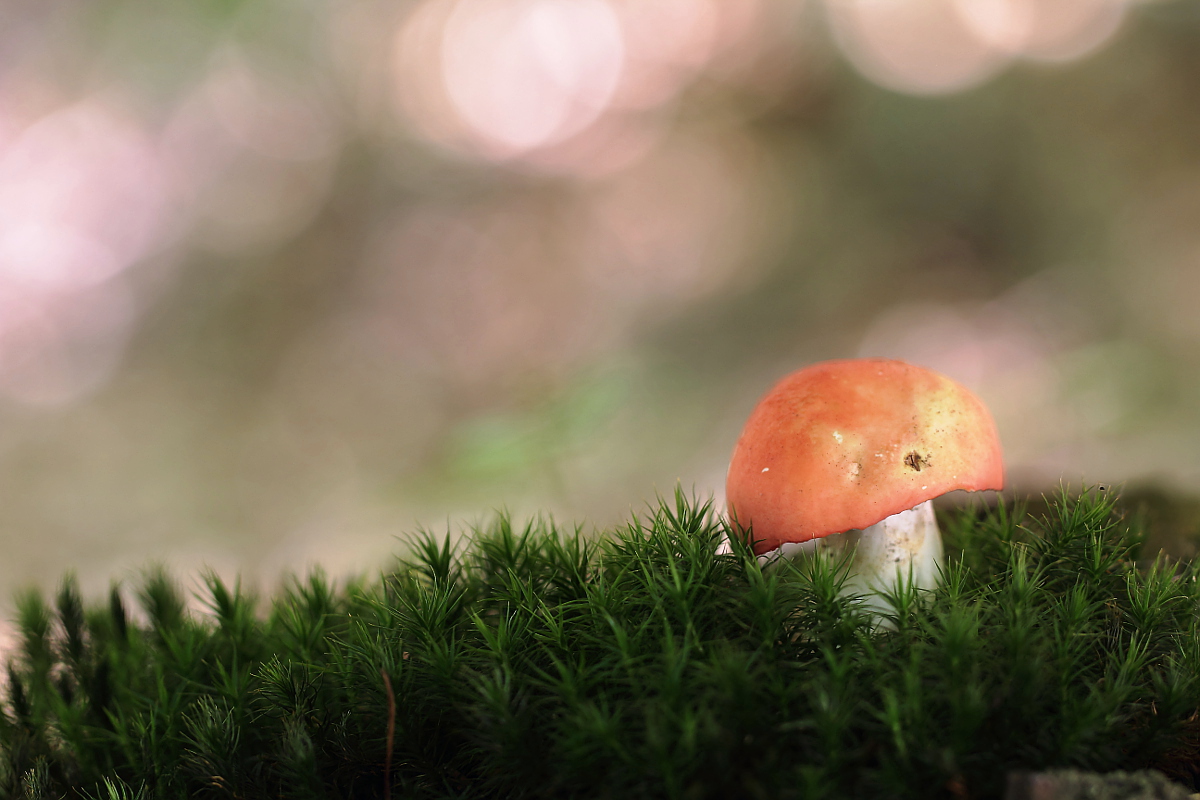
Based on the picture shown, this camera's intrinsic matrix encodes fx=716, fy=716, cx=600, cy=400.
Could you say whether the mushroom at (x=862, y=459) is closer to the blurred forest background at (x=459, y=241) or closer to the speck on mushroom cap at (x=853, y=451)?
the speck on mushroom cap at (x=853, y=451)

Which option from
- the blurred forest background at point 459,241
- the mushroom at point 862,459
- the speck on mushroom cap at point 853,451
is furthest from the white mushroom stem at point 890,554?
the blurred forest background at point 459,241

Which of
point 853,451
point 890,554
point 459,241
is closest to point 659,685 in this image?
point 853,451

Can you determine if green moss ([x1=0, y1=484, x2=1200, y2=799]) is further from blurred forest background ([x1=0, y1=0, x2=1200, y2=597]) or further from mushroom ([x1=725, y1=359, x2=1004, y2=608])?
blurred forest background ([x1=0, y1=0, x2=1200, y2=597])

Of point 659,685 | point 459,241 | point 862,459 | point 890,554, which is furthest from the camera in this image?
point 459,241

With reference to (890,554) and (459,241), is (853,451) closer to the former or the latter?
(890,554)

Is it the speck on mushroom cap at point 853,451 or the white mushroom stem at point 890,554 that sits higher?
the speck on mushroom cap at point 853,451

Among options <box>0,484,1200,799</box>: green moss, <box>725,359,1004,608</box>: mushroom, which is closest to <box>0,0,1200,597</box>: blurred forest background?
<box>0,484,1200,799</box>: green moss

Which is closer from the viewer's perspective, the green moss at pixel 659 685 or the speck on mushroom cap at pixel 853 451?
the green moss at pixel 659 685
